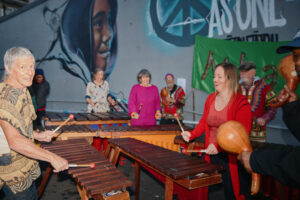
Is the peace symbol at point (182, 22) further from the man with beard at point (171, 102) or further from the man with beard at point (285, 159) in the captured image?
the man with beard at point (285, 159)

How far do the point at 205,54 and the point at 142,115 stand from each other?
2.42 metres

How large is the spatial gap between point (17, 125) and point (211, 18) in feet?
16.6

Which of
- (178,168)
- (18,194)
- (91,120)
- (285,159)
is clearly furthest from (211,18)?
(18,194)

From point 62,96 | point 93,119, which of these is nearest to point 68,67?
point 62,96

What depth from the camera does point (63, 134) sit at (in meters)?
3.37

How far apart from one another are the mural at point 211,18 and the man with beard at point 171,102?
5.78ft

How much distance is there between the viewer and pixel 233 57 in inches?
196

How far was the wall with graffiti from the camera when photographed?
4820 millimetres

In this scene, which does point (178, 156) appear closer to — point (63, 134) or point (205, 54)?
point (63, 134)

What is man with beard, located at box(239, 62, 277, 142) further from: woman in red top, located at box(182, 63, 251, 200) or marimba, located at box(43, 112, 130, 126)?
marimba, located at box(43, 112, 130, 126)

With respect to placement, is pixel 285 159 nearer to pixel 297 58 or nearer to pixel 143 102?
pixel 297 58

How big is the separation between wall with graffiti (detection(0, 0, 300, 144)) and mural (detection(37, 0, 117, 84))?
0.03 meters

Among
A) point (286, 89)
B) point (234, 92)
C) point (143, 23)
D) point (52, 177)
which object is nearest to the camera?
point (286, 89)

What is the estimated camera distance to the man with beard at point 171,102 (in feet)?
15.3
